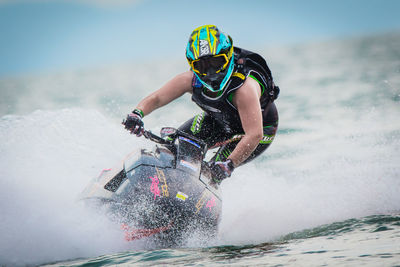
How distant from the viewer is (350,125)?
10281 millimetres

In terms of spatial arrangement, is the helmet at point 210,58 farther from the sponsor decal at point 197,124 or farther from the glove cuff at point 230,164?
the sponsor decal at point 197,124

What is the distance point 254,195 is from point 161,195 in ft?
8.25

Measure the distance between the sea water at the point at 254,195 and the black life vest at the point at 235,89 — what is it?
47.7 inches

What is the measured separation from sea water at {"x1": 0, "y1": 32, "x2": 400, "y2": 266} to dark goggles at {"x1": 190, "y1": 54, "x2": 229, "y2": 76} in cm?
161

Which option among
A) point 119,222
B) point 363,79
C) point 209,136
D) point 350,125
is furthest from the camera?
point 363,79

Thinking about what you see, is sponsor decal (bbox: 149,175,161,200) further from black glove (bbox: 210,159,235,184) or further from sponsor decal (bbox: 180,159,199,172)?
black glove (bbox: 210,159,235,184)

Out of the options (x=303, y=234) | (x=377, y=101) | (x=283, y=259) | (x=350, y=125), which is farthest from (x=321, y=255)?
(x=377, y=101)

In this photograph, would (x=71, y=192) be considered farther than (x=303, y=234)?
Yes

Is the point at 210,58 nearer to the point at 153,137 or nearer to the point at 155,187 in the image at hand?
the point at 153,137

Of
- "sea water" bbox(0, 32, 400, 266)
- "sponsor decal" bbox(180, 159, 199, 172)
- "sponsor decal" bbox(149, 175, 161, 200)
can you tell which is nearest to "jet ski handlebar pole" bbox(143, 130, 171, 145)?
"sponsor decal" bbox(180, 159, 199, 172)

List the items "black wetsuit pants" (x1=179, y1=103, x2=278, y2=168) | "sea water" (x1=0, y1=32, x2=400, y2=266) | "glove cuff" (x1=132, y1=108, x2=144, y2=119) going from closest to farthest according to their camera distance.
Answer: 1. "sea water" (x1=0, y1=32, x2=400, y2=266)
2. "glove cuff" (x1=132, y1=108, x2=144, y2=119)
3. "black wetsuit pants" (x1=179, y1=103, x2=278, y2=168)

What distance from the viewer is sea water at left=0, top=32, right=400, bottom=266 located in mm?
4199

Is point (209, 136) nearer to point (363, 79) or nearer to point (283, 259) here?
point (283, 259)

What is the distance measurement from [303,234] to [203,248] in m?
0.99
